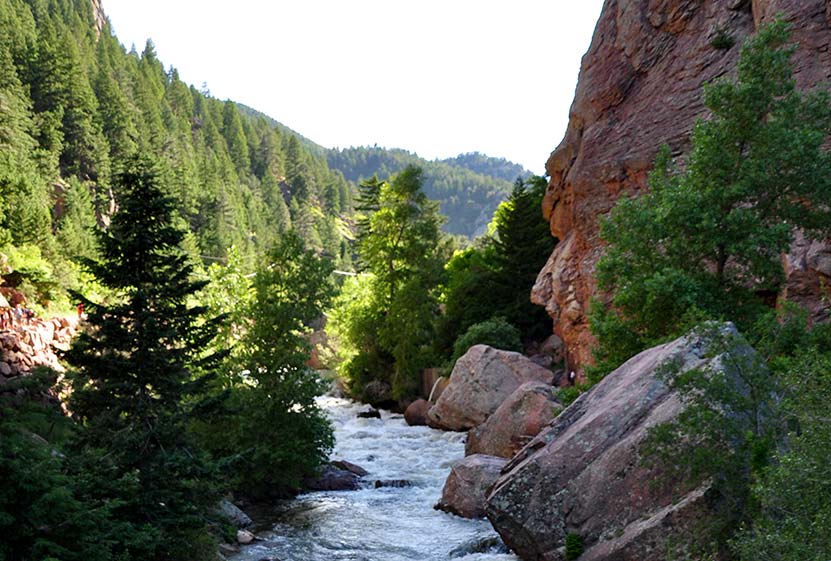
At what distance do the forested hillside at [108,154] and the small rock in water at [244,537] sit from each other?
1128cm

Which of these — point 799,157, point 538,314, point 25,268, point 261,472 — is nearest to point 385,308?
point 538,314

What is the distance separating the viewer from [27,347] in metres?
23.6

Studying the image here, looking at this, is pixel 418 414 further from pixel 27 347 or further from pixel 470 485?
pixel 27 347

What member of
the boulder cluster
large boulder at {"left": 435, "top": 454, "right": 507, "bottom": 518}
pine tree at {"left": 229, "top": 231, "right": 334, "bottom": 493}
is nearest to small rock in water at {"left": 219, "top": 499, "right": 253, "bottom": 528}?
pine tree at {"left": 229, "top": 231, "right": 334, "bottom": 493}

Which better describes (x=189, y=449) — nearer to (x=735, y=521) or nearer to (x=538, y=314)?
(x=735, y=521)

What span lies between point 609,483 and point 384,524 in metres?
9.09

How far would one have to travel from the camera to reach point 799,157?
14.7 metres

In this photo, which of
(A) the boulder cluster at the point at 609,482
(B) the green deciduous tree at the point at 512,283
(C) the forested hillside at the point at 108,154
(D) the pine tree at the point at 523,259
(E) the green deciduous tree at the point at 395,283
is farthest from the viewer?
(C) the forested hillside at the point at 108,154

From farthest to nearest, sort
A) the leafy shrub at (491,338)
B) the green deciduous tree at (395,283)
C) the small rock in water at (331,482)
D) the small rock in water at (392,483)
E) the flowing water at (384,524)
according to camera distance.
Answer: the green deciduous tree at (395,283) → the leafy shrub at (491,338) → the small rock in water at (392,483) → the small rock in water at (331,482) → the flowing water at (384,524)

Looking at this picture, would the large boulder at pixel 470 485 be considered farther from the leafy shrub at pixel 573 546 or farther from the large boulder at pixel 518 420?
the leafy shrub at pixel 573 546

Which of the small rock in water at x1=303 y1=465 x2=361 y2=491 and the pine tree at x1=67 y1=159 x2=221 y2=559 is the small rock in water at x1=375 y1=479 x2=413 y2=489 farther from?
the pine tree at x1=67 y1=159 x2=221 y2=559

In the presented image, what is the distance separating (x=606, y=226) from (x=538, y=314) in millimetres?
24622

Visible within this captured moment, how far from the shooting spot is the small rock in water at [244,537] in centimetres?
1780

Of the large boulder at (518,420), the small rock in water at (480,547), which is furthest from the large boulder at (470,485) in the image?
the small rock in water at (480,547)
